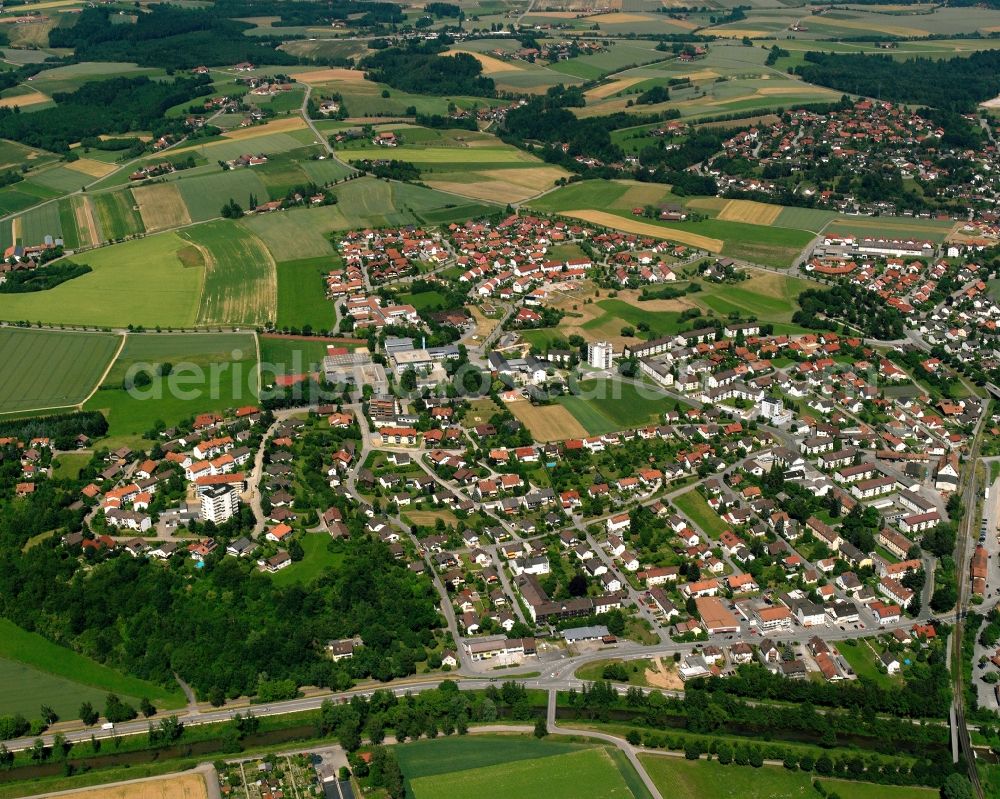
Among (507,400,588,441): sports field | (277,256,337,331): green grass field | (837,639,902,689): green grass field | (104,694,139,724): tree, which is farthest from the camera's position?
(277,256,337,331): green grass field

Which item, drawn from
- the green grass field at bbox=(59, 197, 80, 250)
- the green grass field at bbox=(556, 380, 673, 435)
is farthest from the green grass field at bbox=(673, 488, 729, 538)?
the green grass field at bbox=(59, 197, 80, 250)

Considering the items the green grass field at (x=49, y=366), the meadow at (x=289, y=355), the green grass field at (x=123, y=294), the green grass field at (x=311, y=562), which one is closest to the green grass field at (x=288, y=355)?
the meadow at (x=289, y=355)

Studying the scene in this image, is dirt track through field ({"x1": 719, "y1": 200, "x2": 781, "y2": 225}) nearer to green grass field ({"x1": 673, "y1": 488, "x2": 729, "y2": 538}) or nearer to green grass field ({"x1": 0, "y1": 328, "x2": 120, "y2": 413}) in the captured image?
green grass field ({"x1": 673, "y1": 488, "x2": 729, "y2": 538})

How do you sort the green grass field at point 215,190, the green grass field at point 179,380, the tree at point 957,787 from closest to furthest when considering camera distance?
the tree at point 957,787, the green grass field at point 179,380, the green grass field at point 215,190

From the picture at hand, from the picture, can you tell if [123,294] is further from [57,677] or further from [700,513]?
[700,513]

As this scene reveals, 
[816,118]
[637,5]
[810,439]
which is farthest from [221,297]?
[637,5]

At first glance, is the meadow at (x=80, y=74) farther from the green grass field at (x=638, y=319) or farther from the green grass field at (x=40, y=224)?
the green grass field at (x=638, y=319)
